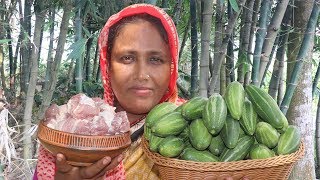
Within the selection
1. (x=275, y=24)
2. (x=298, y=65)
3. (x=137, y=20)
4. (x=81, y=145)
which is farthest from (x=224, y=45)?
(x=81, y=145)

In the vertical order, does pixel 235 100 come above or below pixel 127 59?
below

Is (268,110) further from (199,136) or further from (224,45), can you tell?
(224,45)

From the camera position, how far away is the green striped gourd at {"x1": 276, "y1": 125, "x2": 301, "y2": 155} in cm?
148

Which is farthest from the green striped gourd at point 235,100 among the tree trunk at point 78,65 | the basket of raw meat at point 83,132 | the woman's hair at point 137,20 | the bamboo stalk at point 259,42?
the tree trunk at point 78,65

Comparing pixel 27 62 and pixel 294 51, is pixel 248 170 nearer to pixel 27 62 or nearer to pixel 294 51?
pixel 294 51

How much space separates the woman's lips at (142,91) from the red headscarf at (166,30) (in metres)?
0.22

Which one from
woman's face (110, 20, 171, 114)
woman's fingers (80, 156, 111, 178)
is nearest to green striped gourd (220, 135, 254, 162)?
woman's fingers (80, 156, 111, 178)

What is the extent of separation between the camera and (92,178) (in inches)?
61.3

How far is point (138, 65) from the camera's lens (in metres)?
1.86

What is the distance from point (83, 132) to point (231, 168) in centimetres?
52

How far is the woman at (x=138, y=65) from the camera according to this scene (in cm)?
187

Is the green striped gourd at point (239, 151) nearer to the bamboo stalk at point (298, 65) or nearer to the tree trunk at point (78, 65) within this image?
the bamboo stalk at point (298, 65)

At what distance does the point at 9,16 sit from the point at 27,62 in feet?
6.98

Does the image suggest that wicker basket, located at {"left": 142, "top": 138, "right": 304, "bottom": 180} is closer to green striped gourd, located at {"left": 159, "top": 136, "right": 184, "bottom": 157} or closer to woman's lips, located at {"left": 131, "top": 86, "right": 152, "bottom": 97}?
green striped gourd, located at {"left": 159, "top": 136, "right": 184, "bottom": 157}
